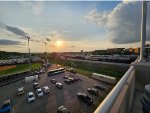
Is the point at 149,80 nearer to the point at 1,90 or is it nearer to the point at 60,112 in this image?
the point at 60,112

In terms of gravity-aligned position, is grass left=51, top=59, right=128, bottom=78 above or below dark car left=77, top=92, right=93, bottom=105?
above

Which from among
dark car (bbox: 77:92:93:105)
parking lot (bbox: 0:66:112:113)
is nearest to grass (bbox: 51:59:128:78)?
parking lot (bbox: 0:66:112:113)

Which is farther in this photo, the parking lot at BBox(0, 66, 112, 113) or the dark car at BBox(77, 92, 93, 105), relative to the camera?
the dark car at BBox(77, 92, 93, 105)

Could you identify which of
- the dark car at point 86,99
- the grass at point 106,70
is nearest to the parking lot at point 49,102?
the dark car at point 86,99

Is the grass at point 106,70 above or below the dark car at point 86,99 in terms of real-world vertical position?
above

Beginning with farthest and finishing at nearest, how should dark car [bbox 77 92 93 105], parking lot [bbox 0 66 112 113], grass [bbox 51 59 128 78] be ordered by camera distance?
grass [bbox 51 59 128 78] → dark car [bbox 77 92 93 105] → parking lot [bbox 0 66 112 113]

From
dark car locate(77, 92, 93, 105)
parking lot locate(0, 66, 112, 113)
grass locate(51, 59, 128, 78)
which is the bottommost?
parking lot locate(0, 66, 112, 113)

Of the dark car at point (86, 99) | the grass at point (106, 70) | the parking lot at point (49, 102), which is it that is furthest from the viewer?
the grass at point (106, 70)

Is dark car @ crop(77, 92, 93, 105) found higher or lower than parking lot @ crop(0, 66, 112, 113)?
higher

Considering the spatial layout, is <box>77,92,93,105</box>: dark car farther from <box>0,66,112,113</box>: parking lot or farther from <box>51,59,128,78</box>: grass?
<box>51,59,128,78</box>: grass

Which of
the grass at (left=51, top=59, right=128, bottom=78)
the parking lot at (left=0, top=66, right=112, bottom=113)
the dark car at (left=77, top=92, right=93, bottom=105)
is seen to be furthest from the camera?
the grass at (left=51, top=59, right=128, bottom=78)

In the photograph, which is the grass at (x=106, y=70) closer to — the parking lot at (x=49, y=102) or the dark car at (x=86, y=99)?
the parking lot at (x=49, y=102)

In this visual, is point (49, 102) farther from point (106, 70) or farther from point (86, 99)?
point (106, 70)

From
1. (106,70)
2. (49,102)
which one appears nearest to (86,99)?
(49,102)
